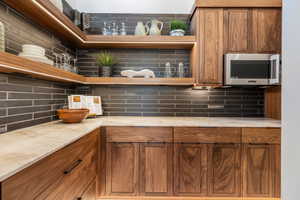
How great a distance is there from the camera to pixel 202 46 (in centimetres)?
209

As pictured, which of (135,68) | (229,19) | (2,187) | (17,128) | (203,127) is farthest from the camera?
(135,68)

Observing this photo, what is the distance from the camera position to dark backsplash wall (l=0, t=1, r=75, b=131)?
4.40 ft

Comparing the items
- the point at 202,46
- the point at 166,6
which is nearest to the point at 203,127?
the point at 202,46

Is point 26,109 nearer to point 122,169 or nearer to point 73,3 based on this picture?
point 122,169

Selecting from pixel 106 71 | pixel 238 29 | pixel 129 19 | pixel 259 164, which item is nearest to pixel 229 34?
pixel 238 29

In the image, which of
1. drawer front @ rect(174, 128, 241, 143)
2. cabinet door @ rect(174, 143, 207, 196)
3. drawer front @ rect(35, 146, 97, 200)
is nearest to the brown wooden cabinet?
drawer front @ rect(174, 128, 241, 143)

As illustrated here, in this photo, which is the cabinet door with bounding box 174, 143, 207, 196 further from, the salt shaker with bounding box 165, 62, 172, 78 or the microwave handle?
the microwave handle

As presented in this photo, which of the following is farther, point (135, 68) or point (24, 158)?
point (135, 68)

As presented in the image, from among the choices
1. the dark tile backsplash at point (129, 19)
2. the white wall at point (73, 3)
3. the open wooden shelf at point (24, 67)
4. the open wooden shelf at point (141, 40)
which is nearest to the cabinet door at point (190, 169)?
the open wooden shelf at point (141, 40)

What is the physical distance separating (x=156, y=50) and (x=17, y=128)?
5.84ft

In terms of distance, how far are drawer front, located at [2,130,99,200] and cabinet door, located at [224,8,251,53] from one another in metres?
1.87

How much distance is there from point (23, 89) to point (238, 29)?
2.25m
